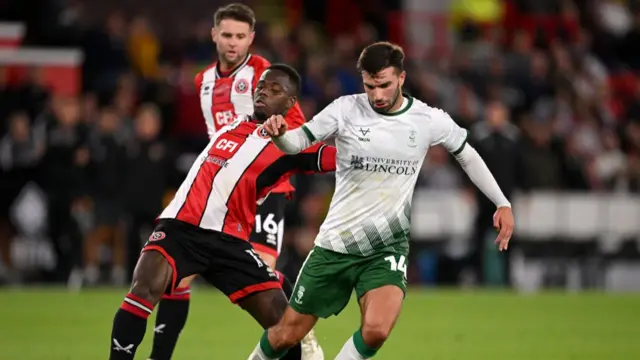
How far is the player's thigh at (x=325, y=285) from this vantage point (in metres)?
7.82

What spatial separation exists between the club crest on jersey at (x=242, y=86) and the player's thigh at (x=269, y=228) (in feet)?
2.67

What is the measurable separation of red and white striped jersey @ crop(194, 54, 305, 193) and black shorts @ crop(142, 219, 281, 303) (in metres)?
1.32

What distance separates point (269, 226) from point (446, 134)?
2017 mm

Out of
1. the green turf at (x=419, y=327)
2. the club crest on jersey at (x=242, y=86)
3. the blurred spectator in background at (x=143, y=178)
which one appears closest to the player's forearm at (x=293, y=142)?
the club crest on jersey at (x=242, y=86)

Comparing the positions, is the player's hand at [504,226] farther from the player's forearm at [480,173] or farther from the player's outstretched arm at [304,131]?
the player's outstretched arm at [304,131]

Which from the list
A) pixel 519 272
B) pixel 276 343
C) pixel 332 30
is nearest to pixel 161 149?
pixel 519 272

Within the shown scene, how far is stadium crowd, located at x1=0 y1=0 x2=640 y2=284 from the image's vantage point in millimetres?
17312

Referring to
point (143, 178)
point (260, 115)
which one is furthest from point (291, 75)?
point (143, 178)

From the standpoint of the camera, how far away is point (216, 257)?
8008 mm

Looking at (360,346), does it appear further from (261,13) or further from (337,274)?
(261,13)

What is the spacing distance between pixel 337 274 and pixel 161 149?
9759mm

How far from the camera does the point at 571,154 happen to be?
65.4 ft

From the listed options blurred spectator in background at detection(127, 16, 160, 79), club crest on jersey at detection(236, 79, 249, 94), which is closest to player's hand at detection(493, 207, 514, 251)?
club crest on jersey at detection(236, 79, 249, 94)

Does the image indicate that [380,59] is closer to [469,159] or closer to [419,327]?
[469,159]
